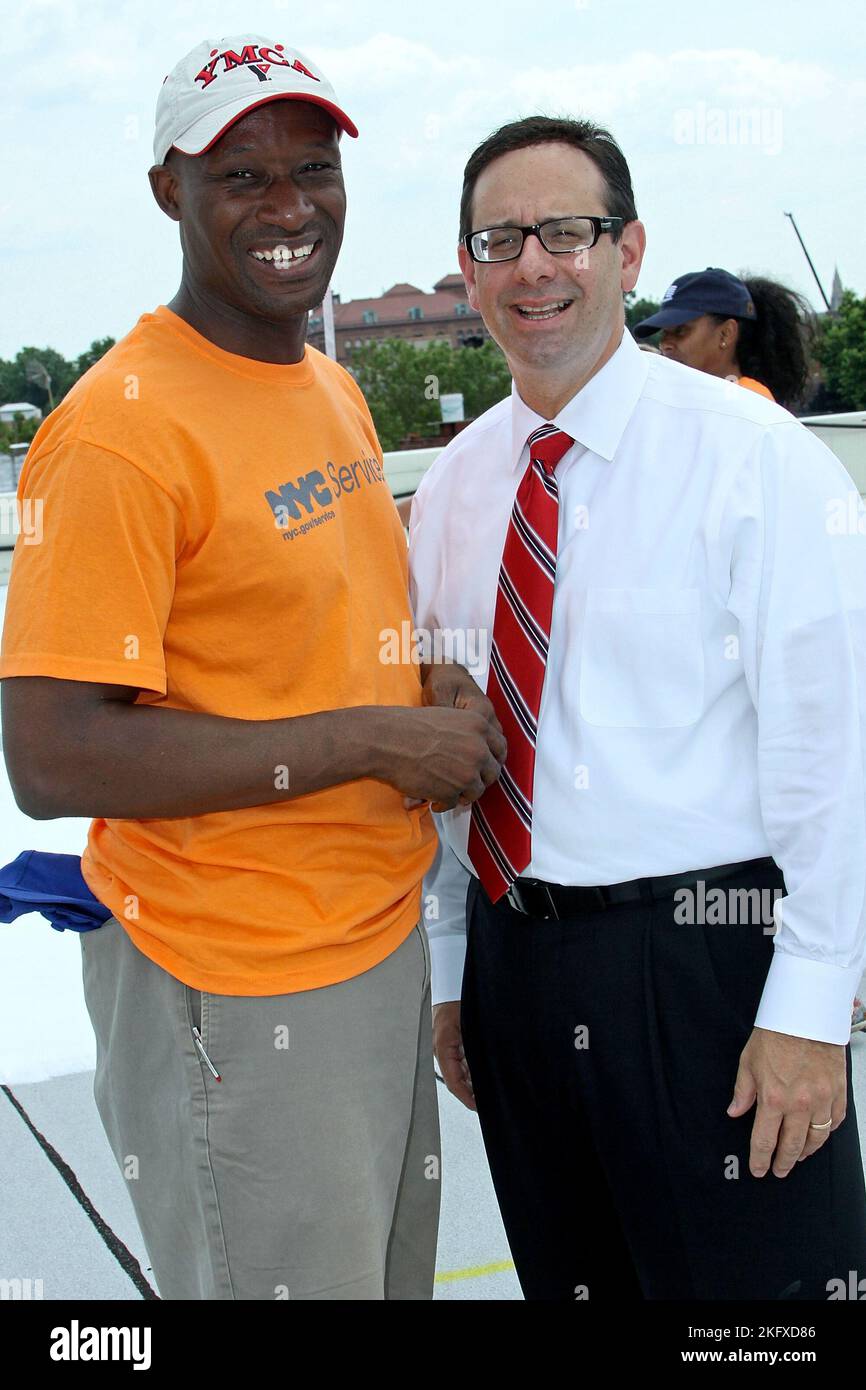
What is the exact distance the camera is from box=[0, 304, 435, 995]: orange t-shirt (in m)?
1.43

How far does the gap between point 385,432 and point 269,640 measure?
70003 mm

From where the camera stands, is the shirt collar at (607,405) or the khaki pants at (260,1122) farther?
the shirt collar at (607,405)

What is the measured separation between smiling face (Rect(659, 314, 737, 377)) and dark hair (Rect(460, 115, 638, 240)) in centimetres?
238

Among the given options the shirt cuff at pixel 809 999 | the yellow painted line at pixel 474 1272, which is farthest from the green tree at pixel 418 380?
the shirt cuff at pixel 809 999

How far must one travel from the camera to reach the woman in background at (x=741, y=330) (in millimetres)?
4125

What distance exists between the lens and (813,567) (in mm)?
1616

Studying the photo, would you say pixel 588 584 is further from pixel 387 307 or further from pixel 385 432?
pixel 387 307

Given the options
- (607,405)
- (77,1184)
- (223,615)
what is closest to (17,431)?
(77,1184)

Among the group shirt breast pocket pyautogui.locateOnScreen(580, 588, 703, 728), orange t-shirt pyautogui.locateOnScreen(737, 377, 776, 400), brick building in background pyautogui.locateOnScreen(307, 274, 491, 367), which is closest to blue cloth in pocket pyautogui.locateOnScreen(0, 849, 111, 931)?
shirt breast pocket pyautogui.locateOnScreen(580, 588, 703, 728)

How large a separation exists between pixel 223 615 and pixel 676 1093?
3.03ft

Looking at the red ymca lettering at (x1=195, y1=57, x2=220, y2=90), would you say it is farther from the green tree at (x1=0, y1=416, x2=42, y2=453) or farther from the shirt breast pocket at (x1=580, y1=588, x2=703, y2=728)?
the green tree at (x1=0, y1=416, x2=42, y2=453)

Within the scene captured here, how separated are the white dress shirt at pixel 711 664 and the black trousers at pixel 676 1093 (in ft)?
0.25
